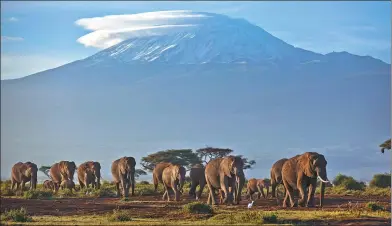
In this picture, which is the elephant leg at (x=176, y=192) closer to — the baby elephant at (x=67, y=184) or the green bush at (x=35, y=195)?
the green bush at (x=35, y=195)

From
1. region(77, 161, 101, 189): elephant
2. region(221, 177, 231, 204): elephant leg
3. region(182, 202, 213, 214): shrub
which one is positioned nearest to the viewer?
region(182, 202, 213, 214): shrub

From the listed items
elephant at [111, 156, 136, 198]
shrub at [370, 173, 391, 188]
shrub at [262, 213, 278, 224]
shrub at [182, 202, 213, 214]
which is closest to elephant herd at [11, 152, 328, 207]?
elephant at [111, 156, 136, 198]

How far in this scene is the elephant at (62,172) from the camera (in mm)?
53906

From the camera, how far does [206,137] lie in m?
179

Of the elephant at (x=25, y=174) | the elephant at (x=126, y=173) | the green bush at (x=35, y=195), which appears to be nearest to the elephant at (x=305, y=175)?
the elephant at (x=126, y=173)

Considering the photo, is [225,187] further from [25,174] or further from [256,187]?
[25,174]

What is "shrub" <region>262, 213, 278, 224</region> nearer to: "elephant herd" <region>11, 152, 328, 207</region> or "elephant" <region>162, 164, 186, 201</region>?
"elephant herd" <region>11, 152, 328, 207</region>

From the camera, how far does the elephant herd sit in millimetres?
31844

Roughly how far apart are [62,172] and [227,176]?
71.1ft

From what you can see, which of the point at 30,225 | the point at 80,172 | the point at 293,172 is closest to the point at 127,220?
the point at 30,225

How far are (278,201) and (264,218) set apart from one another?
1006 centimetres

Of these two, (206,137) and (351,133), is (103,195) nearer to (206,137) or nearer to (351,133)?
(206,137)

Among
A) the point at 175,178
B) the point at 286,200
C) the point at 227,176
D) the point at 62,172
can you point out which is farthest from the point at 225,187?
the point at 62,172

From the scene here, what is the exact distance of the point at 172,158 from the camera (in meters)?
80.3
